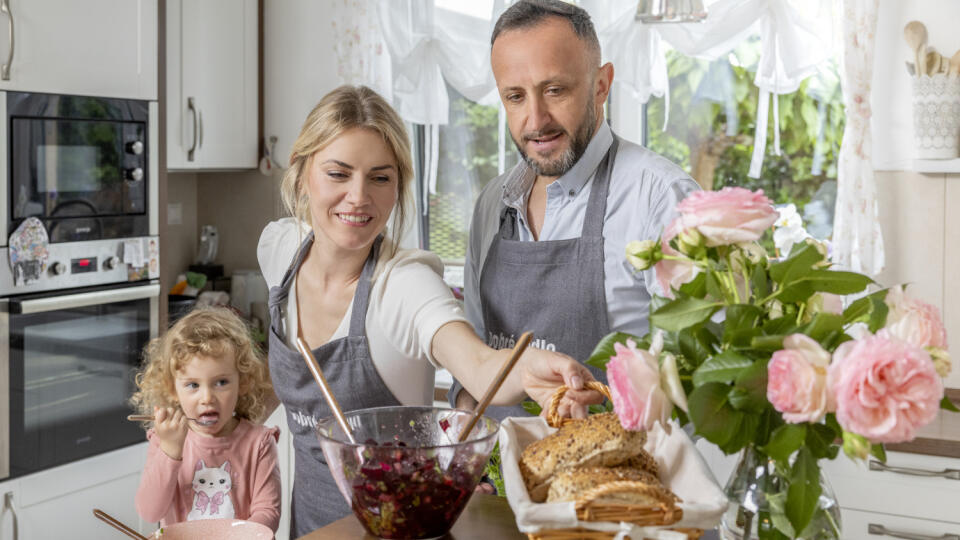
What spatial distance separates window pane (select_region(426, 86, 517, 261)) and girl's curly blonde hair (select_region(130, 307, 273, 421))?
1.66 m

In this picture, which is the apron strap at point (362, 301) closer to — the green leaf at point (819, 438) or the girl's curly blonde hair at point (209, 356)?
the girl's curly blonde hair at point (209, 356)

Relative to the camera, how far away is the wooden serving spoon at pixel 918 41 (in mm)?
2684

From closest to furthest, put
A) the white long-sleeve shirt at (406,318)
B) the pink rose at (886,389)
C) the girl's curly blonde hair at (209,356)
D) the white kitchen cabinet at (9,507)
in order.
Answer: the pink rose at (886,389), the white long-sleeve shirt at (406,318), the girl's curly blonde hair at (209,356), the white kitchen cabinet at (9,507)

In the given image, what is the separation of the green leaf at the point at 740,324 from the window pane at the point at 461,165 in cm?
257

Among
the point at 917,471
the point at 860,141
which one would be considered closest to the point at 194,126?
the point at 860,141

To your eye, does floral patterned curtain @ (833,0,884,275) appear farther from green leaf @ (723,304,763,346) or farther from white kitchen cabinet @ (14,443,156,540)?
white kitchen cabinet @ (14,443,156,540)

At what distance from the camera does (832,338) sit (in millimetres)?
833

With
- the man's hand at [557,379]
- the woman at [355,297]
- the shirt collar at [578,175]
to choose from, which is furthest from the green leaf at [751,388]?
the shirt collar at [578,175]

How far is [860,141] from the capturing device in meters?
2.76

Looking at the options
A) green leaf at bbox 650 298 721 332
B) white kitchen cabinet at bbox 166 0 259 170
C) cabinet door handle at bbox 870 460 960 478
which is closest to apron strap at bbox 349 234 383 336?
green leaf at bbox 650 298 721 332

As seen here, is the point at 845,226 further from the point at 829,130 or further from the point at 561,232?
the point at 561,232

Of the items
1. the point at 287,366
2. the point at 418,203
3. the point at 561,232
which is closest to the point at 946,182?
the point at 561,232

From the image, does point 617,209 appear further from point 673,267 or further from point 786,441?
point 786,441

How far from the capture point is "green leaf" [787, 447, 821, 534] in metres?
0.84
